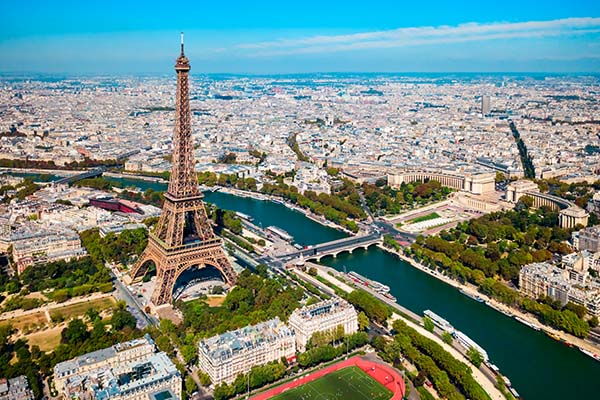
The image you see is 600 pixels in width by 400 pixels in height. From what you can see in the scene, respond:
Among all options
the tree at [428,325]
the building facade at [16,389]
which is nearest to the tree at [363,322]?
the tree at [428,325]

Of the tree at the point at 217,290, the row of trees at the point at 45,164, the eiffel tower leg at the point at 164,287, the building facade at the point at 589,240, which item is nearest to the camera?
the eiffel tower leg at the point at 164,287

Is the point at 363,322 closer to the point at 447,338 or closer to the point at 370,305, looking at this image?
the point at 370,305

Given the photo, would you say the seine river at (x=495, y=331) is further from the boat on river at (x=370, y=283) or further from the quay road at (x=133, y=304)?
the quay road at (x=133, y=304)

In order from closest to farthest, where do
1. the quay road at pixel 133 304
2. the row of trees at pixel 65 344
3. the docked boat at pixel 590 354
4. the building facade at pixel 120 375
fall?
the building facade at pixel 120 375 → the row of trees at pixel 65 344 → the docked boat at pixel 590 354 → the quay road at pixel 133 304

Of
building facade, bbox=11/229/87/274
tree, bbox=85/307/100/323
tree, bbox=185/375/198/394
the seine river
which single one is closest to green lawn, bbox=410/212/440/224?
the seine river

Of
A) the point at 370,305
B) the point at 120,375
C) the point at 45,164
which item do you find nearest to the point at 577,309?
the point at 370,305

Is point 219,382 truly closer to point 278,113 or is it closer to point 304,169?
point 304,169
